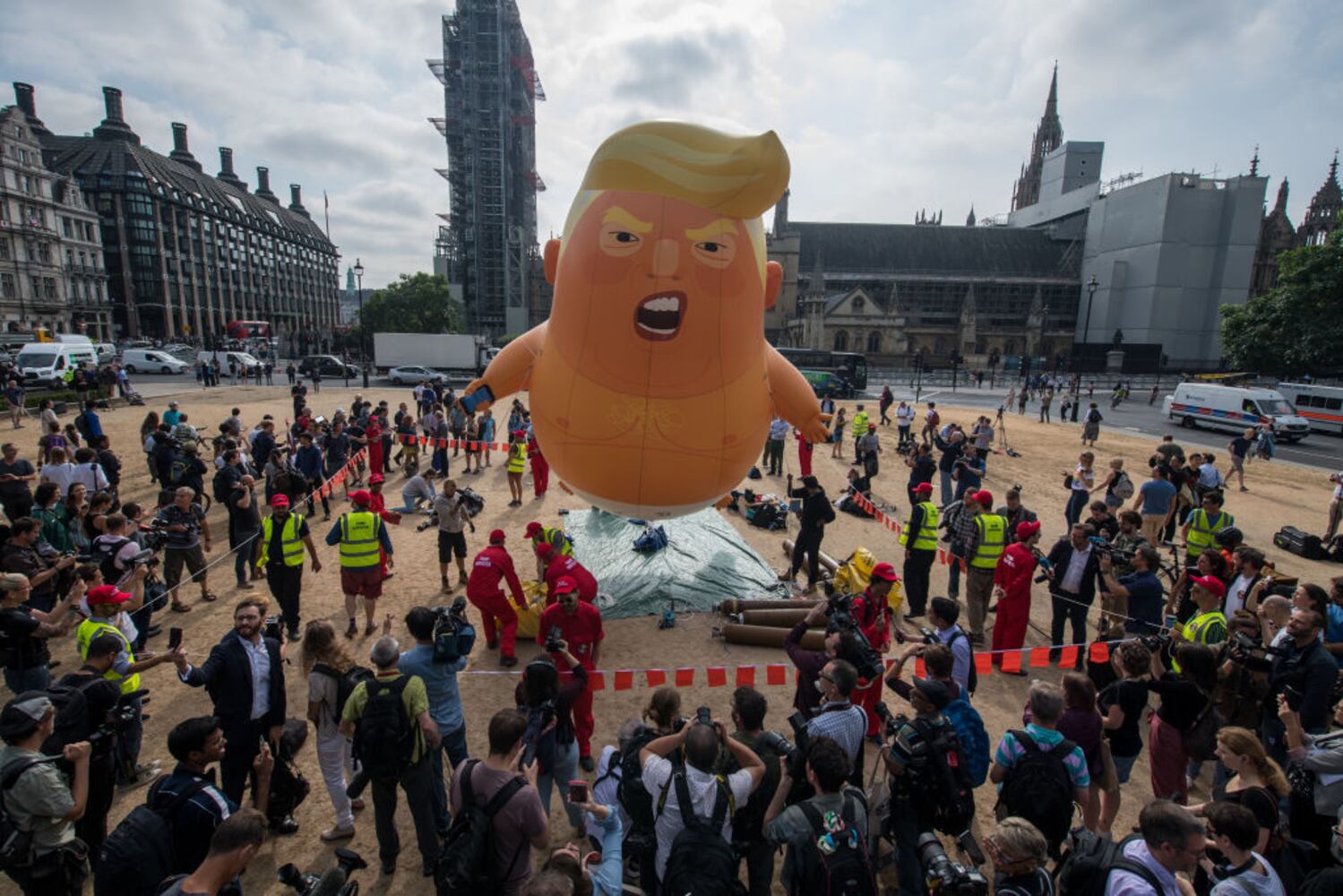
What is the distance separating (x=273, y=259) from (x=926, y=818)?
306ft

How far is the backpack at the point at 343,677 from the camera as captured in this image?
3963 millimetres

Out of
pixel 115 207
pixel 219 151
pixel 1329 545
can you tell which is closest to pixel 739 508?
pixel 1329 545

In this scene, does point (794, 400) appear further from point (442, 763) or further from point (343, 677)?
point (343, 677)

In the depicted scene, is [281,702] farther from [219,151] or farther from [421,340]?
[219,151]

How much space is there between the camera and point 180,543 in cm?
769

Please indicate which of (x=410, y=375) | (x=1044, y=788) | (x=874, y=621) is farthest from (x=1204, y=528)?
(x=410, y=375)

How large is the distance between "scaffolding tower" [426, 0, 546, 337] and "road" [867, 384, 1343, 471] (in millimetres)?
41045

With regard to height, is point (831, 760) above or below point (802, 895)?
above

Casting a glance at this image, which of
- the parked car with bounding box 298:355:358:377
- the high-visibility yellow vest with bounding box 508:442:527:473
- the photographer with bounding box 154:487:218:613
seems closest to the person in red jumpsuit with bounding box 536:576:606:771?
the photographer with bounding box 154:487:218:613

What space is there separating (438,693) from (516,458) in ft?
29.3

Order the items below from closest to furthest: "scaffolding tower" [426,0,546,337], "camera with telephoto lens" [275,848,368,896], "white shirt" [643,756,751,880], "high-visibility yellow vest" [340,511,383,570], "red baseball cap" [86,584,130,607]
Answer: "camera with telephoto lens" [275,848,368,896] → "white shirt" [643,756,751,880] → "red baseball cap" [86,584,130,607] → "high-visibility yellow vest" [340,511,383,570] → "scaffolding tower" [426,0,546,337]

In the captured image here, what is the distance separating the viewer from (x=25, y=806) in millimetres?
3068

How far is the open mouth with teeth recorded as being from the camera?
17.5 ft

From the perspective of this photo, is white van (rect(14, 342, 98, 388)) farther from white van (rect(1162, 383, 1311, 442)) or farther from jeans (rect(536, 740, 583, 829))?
white van (rect(1162, 383, 1311, 442))
